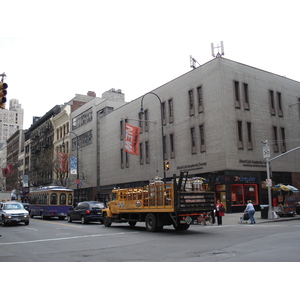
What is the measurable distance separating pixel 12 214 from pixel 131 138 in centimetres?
1505

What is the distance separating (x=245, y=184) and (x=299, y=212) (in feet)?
19.2

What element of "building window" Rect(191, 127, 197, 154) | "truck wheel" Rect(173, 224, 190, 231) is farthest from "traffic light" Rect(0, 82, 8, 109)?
"building window" Rect(191, 127, 197, 154)

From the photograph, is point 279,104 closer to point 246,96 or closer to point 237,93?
point 246,96

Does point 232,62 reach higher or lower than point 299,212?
higher

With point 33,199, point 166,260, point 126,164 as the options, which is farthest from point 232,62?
point 166,260

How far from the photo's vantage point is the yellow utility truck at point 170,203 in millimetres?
16281

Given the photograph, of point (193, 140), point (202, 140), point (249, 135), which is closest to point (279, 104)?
point (249, 135)

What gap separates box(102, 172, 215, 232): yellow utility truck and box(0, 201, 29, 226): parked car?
8448mm

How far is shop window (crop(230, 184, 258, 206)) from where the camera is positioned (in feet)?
105

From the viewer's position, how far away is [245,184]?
32875 mm

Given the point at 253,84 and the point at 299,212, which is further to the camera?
the point at 253,84

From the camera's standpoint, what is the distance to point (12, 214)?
76.9 ft

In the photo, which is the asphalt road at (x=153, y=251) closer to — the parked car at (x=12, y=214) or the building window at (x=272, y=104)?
the parked car at (x=12, y=214)
